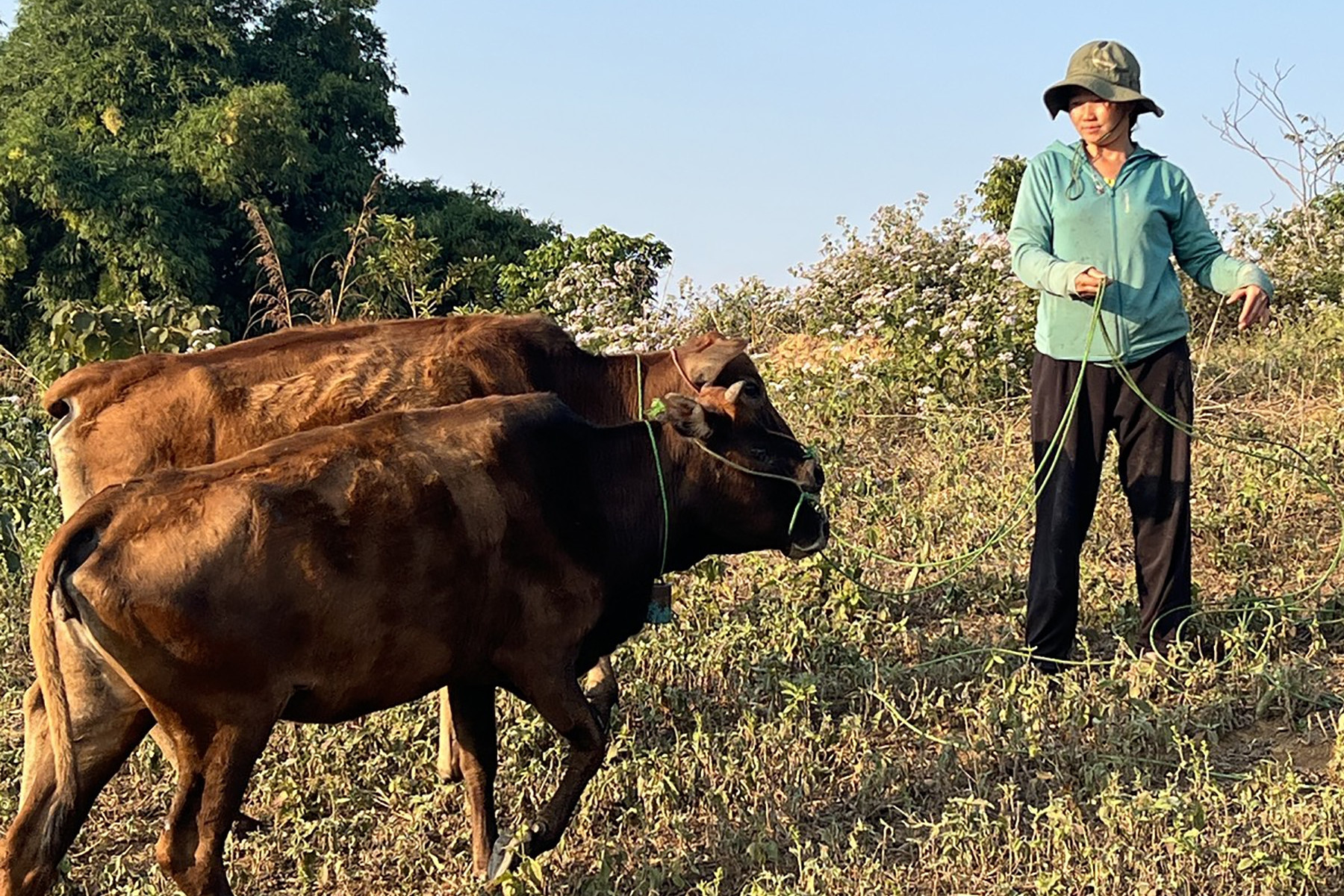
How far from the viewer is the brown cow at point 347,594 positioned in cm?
409

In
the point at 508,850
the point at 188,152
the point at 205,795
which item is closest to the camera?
the point at 205,795

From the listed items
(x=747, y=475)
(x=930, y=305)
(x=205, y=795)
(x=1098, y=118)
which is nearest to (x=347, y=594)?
(x=205, y=795)

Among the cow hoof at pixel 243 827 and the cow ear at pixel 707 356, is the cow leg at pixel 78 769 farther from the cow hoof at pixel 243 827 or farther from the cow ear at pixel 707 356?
the cow ear at pixel 707 356

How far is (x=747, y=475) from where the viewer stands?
5.46m

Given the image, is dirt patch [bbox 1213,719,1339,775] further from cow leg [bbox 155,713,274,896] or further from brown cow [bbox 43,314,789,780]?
cow leg [bbox 155,713,274,896]

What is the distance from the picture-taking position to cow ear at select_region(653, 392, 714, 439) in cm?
534

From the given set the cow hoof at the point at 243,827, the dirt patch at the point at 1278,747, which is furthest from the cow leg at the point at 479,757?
the dirt patch at the point at 1278,747

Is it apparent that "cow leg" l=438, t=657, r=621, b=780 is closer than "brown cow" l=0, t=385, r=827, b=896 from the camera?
No

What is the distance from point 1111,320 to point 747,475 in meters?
1.70

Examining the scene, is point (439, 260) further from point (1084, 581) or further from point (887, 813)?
point (887, 813)

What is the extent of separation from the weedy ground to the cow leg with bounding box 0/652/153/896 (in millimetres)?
534

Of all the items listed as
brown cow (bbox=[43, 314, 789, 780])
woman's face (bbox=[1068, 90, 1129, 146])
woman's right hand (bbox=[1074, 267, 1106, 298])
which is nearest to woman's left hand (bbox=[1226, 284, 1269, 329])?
woman's right hand (bbox=[1074, 267, 1106, 298])

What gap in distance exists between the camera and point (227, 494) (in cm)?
423

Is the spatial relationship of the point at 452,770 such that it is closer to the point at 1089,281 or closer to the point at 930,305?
the point at 1089,281
